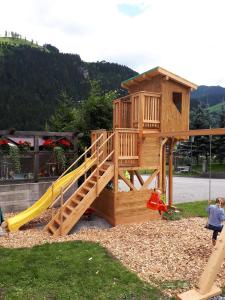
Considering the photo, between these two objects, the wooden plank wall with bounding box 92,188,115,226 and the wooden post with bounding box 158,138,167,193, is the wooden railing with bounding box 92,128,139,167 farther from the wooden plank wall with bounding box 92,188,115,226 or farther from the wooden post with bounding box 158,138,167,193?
the wooden plank wall with bounding box 92,188,115,226

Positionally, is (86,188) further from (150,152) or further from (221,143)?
(221,143)

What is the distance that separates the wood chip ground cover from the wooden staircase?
0.38 m

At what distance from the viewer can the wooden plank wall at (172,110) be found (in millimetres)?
13742

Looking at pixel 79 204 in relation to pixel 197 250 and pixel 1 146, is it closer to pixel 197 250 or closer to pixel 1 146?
pixel 197 250

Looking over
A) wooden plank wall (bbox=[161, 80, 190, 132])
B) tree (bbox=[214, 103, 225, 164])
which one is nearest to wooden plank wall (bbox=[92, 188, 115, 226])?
wooden plank wall (bbox=[161, 80, 190, 132])

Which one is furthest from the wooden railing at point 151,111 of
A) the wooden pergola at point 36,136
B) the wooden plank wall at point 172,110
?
the wooden pergola at point 36,136

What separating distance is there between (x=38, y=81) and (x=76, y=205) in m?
110

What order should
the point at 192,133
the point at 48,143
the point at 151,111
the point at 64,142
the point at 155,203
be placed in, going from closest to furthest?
the point at 192,133 → the point at 155,203 → the point at 151,111 → the point at 48,143 → the point at 64,142

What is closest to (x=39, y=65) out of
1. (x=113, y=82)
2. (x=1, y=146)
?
(x=113, y=82)

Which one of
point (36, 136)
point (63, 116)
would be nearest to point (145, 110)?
point (36, 136)

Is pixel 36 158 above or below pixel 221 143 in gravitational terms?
→ below

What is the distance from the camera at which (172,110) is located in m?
14.0

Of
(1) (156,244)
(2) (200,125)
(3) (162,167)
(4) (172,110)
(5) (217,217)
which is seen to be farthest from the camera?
(2) (200,125)

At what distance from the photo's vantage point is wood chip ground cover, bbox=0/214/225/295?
313 inches
